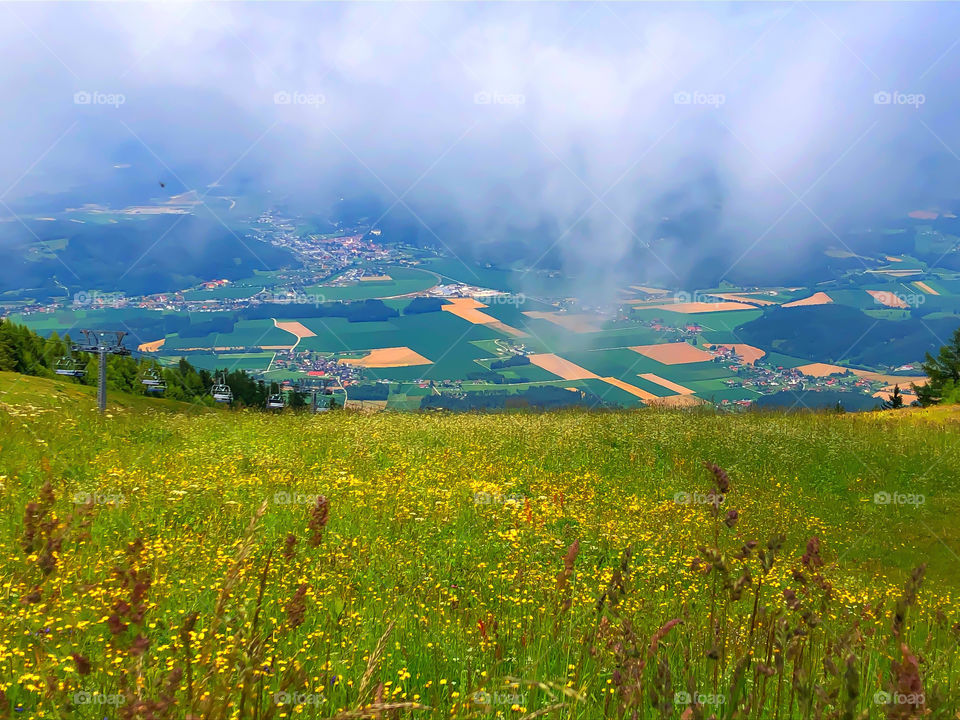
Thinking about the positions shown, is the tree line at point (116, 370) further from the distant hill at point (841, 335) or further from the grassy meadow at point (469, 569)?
the distant hill at point (841, 335)

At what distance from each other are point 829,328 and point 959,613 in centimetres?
15279

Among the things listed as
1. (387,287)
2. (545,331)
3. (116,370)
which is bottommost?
(116,370)

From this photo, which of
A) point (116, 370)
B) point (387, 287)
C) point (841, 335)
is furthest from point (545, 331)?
point (116, 370)

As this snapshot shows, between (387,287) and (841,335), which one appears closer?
(841,335)

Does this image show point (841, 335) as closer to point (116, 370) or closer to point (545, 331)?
point (545, 331)

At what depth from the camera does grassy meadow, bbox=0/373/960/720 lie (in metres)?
2.78

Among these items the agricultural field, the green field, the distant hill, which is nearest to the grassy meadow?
the agricultural field

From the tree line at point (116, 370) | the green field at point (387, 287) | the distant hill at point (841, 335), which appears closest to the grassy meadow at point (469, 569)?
the tree line at point (116, 370)

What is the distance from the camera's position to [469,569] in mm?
6273

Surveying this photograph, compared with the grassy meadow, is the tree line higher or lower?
higher

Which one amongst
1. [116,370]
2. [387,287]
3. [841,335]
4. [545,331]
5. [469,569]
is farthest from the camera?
[387,287]

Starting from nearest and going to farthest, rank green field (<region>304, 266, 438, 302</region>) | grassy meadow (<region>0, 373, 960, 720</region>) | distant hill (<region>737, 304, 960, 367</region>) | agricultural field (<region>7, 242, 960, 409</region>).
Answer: grassy meadow (<region>0, 373, 960, 720</region>)
agricultural field (<region>7, 242, 960, 409</region>)
distant hill (<region>737, 304, 960, 367</region>)
green field (<region>304, 266, 438, 302</region>)

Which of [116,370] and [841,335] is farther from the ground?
[841,335]

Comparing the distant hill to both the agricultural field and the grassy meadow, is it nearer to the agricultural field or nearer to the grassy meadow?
the agricultural field
